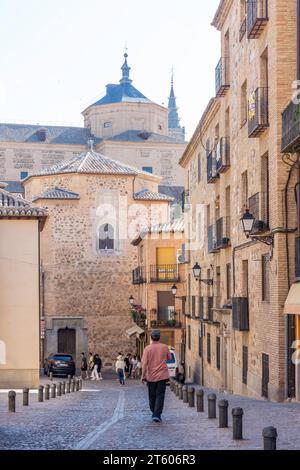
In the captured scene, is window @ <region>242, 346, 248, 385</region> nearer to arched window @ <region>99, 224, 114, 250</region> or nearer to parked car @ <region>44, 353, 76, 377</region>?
parked car @ <region>44, 353, 76, 377</region>

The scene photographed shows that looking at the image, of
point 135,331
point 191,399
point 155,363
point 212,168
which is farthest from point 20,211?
point 135,331

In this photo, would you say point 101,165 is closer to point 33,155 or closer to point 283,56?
point 33,155

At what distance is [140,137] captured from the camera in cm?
7306

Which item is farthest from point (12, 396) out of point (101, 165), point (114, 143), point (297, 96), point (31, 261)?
point (114, 143)

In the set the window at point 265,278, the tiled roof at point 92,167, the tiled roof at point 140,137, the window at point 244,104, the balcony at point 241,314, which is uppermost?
the tiled roof at point 140,137

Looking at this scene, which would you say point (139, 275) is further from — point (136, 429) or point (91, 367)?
point (136, 429)

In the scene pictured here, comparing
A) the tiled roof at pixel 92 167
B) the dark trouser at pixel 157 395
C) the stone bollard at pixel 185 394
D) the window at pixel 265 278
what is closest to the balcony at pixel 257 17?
the window at pixel 265 278

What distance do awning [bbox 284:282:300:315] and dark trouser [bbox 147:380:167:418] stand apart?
440cm

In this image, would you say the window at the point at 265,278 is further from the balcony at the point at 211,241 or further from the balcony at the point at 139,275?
the balcony at the point at 139,275

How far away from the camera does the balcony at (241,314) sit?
887 inches

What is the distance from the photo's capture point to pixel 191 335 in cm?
3862

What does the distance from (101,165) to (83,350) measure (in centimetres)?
1042

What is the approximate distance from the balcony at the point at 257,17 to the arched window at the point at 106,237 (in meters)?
29.8

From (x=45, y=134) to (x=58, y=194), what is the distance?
25.6 metres
